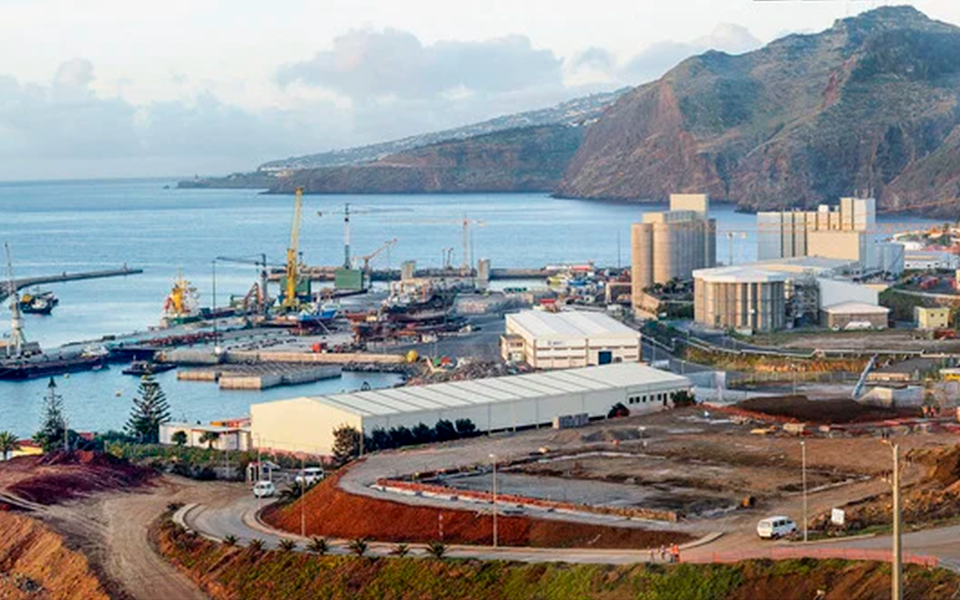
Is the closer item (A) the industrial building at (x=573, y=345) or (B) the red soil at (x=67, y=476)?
(B) the red soil at (x=67, y=476)

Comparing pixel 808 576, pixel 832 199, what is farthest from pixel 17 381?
pixel 832 199

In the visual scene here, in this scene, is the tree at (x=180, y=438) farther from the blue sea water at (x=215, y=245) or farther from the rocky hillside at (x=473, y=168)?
the rocky hillside at (x=473, y=168)

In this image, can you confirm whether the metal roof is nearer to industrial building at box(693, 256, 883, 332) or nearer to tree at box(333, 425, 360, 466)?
tree at box(333, 425, 360, 466)

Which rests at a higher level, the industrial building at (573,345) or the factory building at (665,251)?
the factory building at (665,251)

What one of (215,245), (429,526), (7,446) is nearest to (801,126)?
(215,245)

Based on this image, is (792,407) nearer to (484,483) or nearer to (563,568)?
(484,483)

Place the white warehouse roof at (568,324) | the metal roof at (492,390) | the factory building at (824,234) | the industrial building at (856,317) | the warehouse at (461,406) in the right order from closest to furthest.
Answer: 1. the warehouse at (461,406)
2. the metal roof at (492,390)
3. the white warehouse roof at (568,324)
4. the industrial building at (856,317)
5. the factory building at (824,234)

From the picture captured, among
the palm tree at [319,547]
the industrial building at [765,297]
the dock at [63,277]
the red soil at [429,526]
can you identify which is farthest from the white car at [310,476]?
the dock at [63,277]

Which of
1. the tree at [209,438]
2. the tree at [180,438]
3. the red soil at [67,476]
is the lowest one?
the tree at [180,438]
